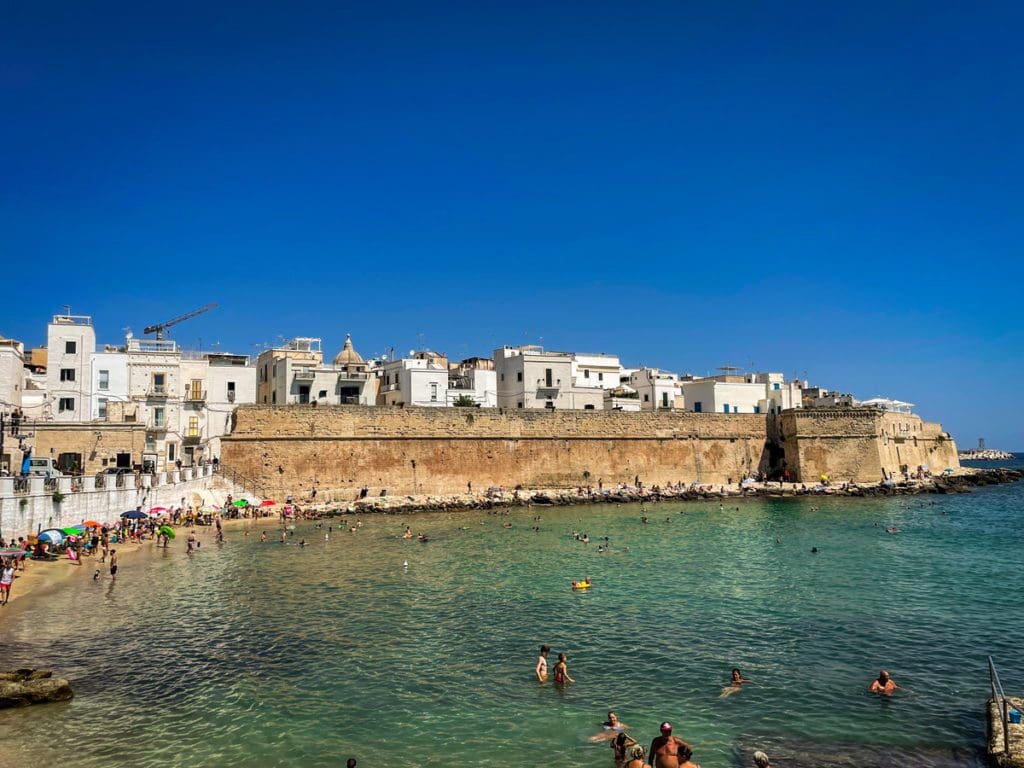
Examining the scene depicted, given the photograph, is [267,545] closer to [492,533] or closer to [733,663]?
A: [492,533]

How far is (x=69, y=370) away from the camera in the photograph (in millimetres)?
34094

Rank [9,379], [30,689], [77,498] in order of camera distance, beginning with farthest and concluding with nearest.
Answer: [9,379] → [77,498] → [30,689]

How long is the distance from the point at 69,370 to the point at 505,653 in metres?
29.3

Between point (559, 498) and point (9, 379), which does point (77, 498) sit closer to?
point (9, 379)

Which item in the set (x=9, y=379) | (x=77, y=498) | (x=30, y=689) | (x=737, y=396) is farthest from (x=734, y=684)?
(x=737, y=396)

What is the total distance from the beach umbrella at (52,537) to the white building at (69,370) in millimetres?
15061

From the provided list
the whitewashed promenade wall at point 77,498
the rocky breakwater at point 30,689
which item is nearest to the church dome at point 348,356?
the whitewashed promenade wall at point 77,498

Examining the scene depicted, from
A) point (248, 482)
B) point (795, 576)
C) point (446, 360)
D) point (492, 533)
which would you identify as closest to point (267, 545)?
point (492, 533)

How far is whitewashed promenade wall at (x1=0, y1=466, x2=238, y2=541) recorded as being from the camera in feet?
66.8

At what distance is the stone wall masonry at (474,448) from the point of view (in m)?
35.9

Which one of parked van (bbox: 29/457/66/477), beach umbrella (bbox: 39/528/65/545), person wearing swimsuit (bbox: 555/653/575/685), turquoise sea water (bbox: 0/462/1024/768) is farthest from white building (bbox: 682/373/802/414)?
person wearing swimsuit (bbox: 555/653/575/685)

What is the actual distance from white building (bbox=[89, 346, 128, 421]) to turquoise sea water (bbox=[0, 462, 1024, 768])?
13.9m

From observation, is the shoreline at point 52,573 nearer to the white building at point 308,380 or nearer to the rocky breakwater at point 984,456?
the white building at point 308,380

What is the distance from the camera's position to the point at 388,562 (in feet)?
71.9
